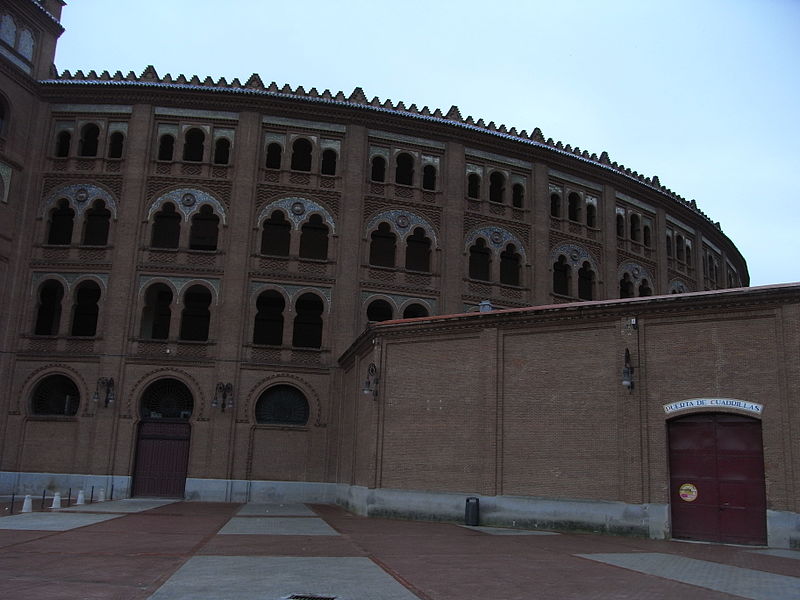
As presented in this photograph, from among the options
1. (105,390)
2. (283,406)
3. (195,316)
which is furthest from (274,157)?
(105,390)

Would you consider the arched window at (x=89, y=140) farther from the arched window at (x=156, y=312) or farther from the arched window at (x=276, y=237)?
the arched window at (x=276, y=237)

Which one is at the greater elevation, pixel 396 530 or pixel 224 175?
pixel 224 175

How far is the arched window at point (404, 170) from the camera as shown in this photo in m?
37.9

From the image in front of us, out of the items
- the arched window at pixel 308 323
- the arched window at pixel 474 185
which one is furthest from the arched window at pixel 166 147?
the arched window at pixel 474 185

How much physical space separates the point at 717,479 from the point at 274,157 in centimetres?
2500

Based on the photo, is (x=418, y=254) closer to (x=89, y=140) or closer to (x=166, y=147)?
(x=166, y=147)

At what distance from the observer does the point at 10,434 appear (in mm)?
32688

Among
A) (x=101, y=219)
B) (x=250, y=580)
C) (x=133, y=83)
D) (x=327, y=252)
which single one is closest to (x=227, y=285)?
(x=327, y=252)

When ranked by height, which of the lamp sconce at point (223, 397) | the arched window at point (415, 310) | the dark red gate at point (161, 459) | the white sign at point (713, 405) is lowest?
the dark red gate at point (161, 459)

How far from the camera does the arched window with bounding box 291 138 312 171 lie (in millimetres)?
36969

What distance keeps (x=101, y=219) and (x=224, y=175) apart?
6.16 metres

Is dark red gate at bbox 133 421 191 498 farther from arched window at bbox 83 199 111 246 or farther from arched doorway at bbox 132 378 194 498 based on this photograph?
arched window at bbox 83 199 111 246

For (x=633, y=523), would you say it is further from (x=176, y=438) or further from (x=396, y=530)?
(x=176, y=438)

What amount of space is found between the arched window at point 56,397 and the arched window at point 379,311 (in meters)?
13.2
